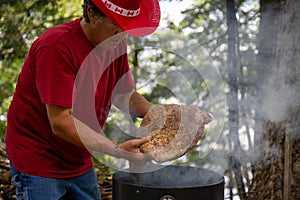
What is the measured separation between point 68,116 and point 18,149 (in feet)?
1.37

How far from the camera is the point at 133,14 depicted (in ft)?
5.62

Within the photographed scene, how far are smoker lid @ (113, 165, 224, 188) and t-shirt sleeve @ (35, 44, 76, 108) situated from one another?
672 millimetres

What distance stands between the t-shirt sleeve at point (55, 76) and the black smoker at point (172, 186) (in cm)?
52

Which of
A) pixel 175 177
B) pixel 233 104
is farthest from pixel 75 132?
pixel 233 104

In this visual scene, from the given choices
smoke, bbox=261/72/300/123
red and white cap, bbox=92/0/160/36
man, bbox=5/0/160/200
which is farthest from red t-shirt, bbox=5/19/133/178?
smoke, bbox=261/72/300/123

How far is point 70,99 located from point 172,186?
0.74 m

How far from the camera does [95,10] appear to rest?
1688mm

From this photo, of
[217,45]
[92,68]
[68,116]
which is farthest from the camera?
[217,45]

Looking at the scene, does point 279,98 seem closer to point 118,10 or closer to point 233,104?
point 233,104

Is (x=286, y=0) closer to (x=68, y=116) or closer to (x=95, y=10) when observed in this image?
(x=95, y=10)

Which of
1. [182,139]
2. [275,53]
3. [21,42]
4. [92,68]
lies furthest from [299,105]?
[21,42]

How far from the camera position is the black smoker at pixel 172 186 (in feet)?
5.88

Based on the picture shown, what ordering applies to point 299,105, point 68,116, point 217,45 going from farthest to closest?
1. point 217,45
2. point 299,105
3. point 68,116

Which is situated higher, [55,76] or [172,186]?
[55,76]
